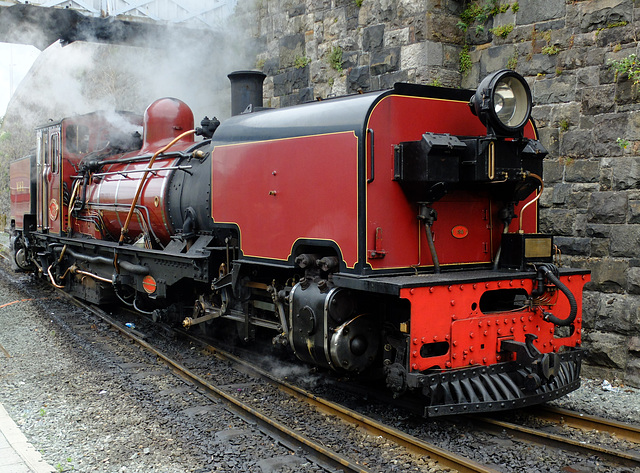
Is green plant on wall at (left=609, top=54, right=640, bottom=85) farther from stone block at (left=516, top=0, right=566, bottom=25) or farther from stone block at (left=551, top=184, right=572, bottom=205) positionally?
stone block at (left=551, top=184, right=572, bottom=205)

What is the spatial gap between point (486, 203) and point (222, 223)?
97.0 inches

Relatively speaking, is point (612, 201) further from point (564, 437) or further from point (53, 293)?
point (53, 293)

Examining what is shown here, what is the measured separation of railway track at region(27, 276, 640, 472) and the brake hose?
27.5 inches

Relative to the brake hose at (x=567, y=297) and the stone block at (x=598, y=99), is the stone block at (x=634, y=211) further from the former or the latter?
the brake hose at (x=567, y=297)

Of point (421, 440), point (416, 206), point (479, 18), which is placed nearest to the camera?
point (421, 440)

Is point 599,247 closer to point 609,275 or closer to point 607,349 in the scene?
point 609,275

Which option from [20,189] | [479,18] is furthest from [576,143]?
[20,189]

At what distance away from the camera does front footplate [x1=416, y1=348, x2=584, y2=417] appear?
4258 millimetres

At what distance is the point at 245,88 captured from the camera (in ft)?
24.7

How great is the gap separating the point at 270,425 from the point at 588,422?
2356 millimetres

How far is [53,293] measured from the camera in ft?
37.4

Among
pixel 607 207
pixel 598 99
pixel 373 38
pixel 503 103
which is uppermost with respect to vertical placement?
pixel 373 38

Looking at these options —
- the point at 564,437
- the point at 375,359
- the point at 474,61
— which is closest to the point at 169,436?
the point at 375,359

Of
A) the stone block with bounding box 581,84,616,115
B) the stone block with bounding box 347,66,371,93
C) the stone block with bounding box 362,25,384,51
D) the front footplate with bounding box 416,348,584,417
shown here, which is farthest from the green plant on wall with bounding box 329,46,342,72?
the front footplate with bounding box 416,348,584,417
